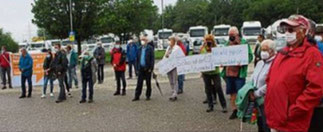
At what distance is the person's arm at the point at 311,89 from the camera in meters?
3.34

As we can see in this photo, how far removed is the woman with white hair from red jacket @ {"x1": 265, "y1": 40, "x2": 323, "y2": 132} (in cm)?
127

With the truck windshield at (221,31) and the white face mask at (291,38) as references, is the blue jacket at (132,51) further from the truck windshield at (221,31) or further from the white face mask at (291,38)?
the truck windshield at (221,31)

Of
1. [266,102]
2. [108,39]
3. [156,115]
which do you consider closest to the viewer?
[266,102]

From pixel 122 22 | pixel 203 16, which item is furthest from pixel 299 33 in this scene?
pixel 203 16

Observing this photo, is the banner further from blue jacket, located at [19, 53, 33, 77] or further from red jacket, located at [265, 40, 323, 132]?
red jacket, located at [265, 40, 323, 132]

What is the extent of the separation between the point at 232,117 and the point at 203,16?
86474 millimetres

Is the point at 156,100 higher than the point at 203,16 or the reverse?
the reverse

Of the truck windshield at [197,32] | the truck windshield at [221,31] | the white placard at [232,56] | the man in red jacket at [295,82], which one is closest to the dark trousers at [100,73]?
the white placard at [232,56]

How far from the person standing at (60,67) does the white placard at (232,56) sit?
5248 mm

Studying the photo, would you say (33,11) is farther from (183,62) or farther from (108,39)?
(183,62)

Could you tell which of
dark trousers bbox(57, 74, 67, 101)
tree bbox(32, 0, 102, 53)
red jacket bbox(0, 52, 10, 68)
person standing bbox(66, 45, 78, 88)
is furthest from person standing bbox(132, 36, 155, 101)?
tree bbox(32, 0, 102, 53)

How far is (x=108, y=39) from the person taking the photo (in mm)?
52062

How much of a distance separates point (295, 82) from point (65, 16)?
34083 millimetres

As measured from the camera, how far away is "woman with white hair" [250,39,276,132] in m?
4.92
